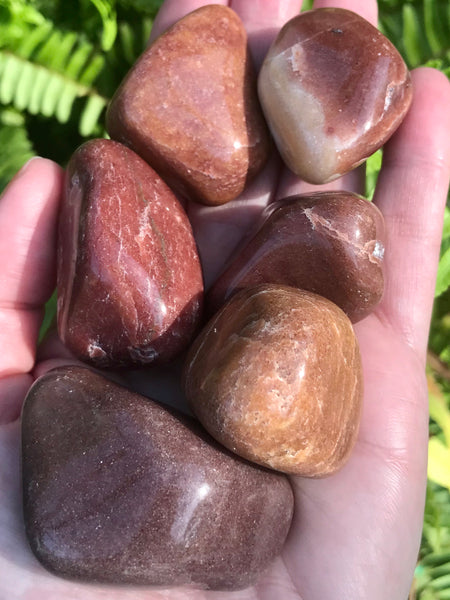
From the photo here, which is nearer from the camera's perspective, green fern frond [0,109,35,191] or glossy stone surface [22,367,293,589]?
glossy stone surface [22,367,293,589]

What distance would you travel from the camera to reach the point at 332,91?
6.75 ft

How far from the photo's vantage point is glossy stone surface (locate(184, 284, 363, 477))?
164 centimetres

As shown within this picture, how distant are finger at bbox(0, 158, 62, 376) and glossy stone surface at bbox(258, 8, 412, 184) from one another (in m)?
0.82

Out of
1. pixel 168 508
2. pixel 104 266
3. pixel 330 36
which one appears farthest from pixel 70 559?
pixel 330 36

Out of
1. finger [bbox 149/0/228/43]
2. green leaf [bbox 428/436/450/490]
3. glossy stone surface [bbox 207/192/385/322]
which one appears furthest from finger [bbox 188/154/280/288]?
green leaf [bbox 428/436/450/490]

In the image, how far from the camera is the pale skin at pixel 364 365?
5.95ft

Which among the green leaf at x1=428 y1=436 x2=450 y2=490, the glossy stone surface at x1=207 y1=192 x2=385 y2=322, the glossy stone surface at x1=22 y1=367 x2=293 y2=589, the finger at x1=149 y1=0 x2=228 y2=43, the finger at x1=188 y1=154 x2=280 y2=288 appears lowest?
the green leaf at x1=428 y1=436 x2=450 y2=490

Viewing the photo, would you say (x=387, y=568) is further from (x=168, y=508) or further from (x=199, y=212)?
(x=199, y=212)

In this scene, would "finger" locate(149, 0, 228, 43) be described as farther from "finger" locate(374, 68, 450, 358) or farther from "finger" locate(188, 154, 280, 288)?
"finger" locate(374, 68, 450, 358)

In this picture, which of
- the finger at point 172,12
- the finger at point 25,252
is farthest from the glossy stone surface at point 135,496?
the finger at point 172,12

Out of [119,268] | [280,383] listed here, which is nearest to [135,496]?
[280,383]

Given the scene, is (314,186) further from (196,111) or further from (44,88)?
(44,88)

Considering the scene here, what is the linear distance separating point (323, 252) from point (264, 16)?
1128 mm

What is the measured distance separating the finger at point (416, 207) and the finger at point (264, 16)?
63 centimetres
